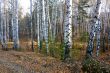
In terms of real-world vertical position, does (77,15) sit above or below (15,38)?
above

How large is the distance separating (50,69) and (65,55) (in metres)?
2.56

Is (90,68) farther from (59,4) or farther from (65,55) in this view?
(59,4)

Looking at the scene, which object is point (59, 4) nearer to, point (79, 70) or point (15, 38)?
point (15, 38)

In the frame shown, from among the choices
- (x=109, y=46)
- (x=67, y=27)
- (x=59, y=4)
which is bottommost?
(x=109, y=46)

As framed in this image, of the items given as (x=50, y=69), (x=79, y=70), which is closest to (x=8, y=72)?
(x=50, y=69)

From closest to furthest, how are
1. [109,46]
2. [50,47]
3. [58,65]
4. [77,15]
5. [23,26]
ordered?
[58,65]
[50,47]
[109,46]
[77,15]
[23,26]

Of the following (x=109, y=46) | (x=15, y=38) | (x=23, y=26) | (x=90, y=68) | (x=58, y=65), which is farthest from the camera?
(x=23, y=26)

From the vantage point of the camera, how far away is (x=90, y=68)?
422 inches

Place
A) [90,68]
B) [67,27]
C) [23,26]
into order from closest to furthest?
[90,68], [67,27], [23,26]

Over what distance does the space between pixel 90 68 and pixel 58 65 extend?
2.30 meters

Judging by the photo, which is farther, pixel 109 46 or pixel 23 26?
pixel 23 26

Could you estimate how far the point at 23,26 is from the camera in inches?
2685

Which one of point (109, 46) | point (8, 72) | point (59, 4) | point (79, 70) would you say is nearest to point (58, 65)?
point (79, 70)

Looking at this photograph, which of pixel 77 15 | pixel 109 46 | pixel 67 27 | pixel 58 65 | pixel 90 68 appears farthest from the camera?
pixel 77 15
